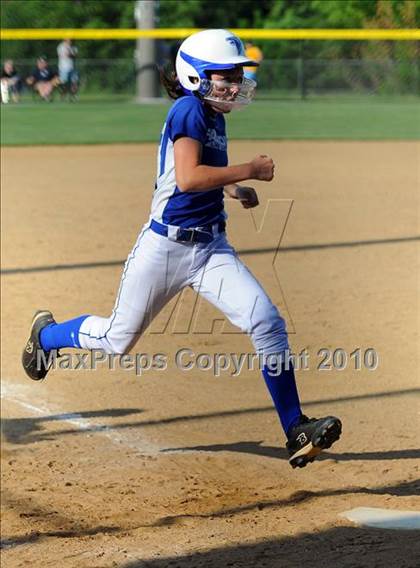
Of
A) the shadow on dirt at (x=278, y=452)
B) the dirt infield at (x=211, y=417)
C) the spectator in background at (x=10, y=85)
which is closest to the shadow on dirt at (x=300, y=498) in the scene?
the dirt infield at (x=211, y=417)

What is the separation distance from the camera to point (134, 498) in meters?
5.16

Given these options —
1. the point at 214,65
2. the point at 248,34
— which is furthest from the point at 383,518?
the point at 248,34

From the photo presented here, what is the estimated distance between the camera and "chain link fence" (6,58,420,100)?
20.8 meters

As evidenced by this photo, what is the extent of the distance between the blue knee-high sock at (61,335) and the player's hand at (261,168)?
1229 millimetres

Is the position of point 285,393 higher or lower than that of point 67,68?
lower

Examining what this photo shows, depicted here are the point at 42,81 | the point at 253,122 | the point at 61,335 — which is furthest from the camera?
the point at 253,122

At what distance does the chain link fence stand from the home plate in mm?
15218

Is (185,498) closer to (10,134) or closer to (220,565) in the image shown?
(220,565)

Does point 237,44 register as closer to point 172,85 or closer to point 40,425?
point 172,85

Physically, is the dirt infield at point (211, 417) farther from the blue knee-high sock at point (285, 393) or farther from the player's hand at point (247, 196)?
the player's hand at point (247, 196)

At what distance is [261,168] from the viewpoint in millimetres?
4277

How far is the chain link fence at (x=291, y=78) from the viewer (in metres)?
20.8

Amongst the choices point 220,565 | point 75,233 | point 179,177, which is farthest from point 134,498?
point 75,233

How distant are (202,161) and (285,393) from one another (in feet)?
3.42
